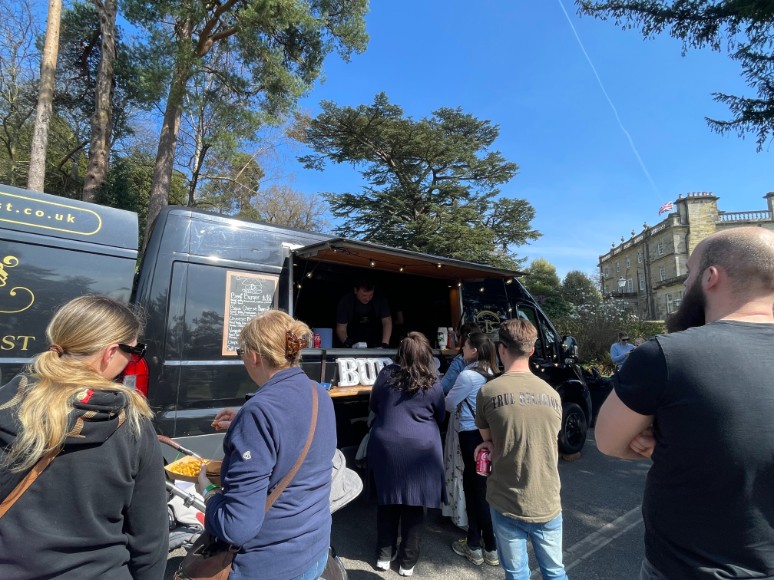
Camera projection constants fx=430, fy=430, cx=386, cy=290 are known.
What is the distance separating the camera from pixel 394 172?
24.4 m

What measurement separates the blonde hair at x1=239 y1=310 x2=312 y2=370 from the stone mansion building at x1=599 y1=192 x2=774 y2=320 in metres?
39.4

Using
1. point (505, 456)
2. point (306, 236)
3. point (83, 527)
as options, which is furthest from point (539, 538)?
point (306, 236)

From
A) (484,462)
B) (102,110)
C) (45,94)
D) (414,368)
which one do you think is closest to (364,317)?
(414,368)

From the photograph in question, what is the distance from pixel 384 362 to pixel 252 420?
3143mm

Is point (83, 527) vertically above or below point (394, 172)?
below

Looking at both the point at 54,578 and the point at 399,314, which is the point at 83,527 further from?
the point at 399,314

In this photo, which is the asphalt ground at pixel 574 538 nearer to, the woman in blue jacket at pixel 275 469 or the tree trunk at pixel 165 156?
the woman in blue jacket at pixel 275 469

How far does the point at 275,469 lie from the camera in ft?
5.07

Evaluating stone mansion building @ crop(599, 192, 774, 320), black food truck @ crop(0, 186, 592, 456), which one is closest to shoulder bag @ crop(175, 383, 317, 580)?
black food truck @ crop(0, 186, 592, 456)

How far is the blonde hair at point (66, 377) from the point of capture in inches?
43.5

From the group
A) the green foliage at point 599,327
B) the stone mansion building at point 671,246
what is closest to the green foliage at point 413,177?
the green foliage at point 599,327

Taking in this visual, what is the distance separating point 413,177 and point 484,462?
75.5 ft

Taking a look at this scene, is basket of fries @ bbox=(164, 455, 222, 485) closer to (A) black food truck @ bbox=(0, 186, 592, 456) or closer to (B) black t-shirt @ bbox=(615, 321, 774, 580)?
(A) black food truck @ bbox=(0, 186, 592, 456)

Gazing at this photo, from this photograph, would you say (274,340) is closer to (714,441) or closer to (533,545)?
(714,441)
